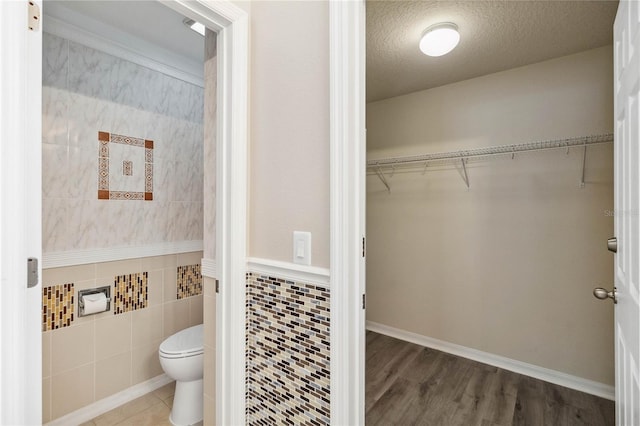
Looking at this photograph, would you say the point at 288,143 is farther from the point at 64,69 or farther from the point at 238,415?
the point at 64,69

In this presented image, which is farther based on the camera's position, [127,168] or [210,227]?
[127,168]

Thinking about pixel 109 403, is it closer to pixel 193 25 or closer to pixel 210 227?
pixel 210 227

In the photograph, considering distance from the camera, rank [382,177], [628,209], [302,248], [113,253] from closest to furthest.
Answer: [628,209] → [302,248] → [113,253] → [382,177]

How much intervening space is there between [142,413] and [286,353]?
1.40 m

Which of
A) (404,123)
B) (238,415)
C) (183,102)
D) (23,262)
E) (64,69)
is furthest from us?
(404,123)

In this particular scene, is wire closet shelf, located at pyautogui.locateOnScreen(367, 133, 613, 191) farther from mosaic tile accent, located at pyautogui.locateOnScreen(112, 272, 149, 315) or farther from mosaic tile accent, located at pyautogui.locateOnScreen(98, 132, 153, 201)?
mosaic tile accent, located at pyautogui.locateOnScreen(112, 272, 149, 315)

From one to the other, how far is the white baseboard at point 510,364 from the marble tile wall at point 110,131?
207 cm

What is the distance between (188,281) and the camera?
96.4 inches

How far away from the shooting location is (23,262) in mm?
770

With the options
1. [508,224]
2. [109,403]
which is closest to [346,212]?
[508,224]

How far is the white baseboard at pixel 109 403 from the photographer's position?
1835 millimetres

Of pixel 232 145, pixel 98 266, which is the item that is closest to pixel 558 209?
pixel 232 145

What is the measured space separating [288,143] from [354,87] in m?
0.34

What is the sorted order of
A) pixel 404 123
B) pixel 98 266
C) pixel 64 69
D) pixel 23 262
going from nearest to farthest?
pixel 23 262 < pixel 64 69 < pixel 98 266 < pixel 404 123
